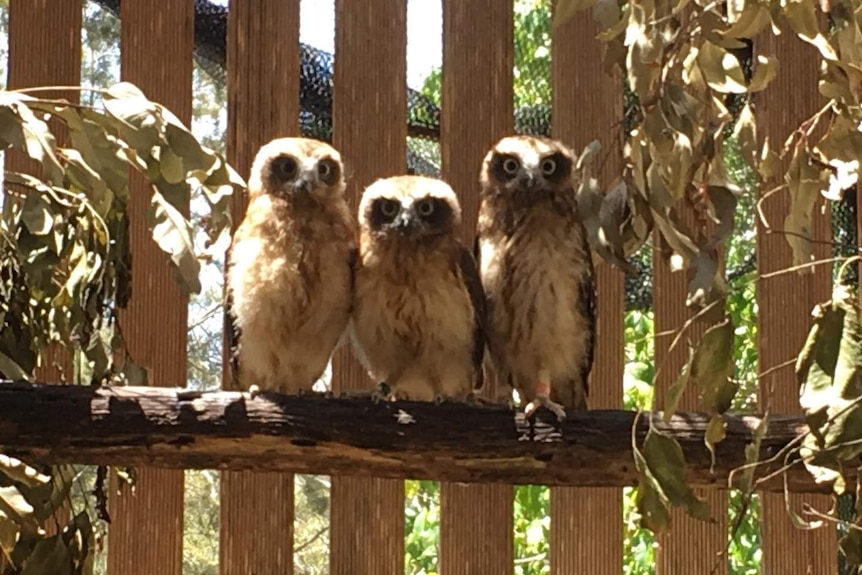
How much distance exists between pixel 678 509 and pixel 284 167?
110 centimetres

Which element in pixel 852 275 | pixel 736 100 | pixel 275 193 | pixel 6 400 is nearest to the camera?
pixel 6 400

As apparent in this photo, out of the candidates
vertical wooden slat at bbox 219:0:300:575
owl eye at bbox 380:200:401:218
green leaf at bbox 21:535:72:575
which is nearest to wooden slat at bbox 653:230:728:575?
owl eye at bbox 380:200:401:218

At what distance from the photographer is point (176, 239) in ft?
5.56

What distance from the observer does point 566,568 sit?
99.4 inches

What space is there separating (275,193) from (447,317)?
442 millimetres

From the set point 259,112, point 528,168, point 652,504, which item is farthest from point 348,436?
point 259,112

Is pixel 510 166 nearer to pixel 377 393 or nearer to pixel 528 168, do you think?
pixel 528 168

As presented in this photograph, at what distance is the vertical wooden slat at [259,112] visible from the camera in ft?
8.20

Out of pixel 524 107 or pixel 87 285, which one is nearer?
pixel 87 285

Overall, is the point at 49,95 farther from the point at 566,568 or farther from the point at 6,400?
the point at 566,568

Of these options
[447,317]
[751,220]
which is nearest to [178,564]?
[447,317]

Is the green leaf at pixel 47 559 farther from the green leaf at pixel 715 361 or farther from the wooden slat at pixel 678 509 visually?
the wooden slat at pixel 678 509

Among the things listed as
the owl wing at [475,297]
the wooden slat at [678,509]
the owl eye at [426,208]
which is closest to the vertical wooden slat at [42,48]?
the owl eye at [426,208]

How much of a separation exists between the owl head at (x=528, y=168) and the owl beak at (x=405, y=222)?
0.72ft
